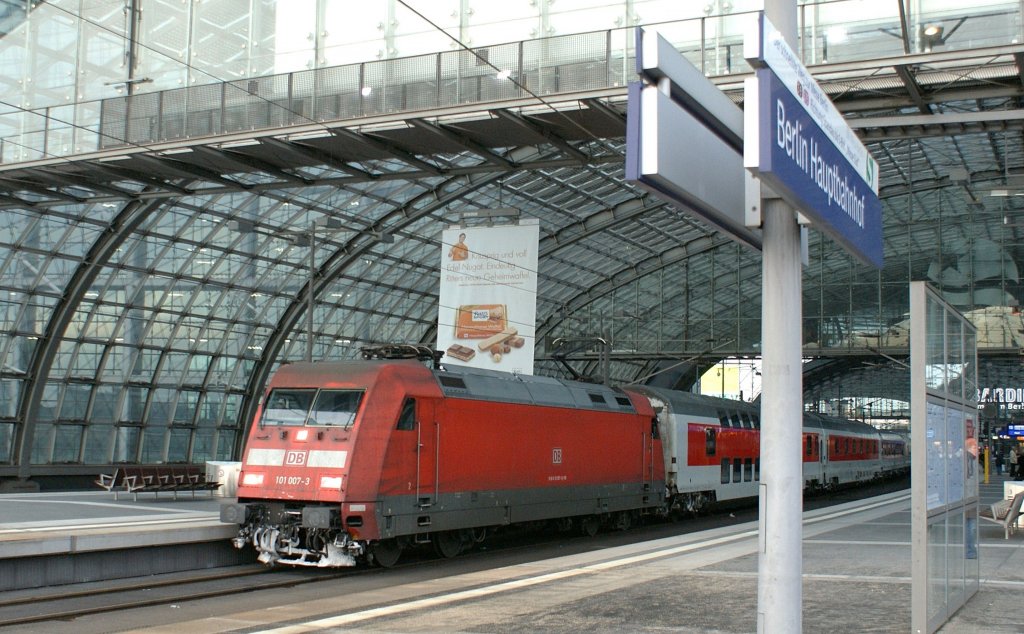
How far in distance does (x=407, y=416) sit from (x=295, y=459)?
191 cm

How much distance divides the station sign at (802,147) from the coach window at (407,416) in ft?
35.4

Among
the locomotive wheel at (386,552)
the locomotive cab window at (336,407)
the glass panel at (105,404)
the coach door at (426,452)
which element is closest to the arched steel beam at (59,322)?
the glass panel at (105,404)

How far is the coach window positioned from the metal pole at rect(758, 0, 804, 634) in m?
11.0

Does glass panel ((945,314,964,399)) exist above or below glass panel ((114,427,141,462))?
above

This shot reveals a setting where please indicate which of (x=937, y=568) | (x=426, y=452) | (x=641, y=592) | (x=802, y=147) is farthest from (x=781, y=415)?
(x=426, y=452)

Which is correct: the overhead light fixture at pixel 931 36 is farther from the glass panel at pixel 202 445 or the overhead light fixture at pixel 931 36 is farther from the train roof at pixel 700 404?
the glass panel at pixel 202 445

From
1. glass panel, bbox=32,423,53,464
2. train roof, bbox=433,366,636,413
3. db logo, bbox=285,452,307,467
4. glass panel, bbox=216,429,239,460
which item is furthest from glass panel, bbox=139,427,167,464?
db logo, bbox=285,452,307,467

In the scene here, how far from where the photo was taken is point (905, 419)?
330ft

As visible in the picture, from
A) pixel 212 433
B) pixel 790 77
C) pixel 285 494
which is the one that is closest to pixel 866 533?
pixel 285 494

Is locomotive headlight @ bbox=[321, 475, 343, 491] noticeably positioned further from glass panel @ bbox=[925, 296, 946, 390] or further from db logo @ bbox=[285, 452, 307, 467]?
glass panel @ bbox=[925, 296, 946, 390]

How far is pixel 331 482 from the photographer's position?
16.4 metres

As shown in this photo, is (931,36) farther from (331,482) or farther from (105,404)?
(105,404)

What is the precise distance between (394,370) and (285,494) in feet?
8.56

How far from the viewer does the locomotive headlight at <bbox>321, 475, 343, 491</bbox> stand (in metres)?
16.3
